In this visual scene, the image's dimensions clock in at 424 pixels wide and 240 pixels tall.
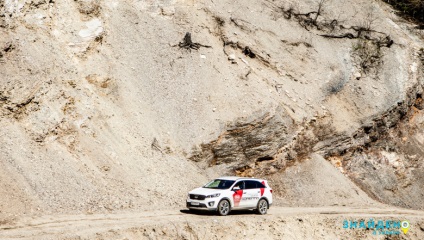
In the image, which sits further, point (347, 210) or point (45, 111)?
point (347, 210)

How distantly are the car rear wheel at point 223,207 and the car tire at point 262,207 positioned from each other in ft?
5.11

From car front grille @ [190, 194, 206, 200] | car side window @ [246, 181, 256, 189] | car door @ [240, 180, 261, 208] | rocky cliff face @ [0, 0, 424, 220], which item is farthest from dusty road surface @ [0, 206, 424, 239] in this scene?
rocky cliff face @ [0, 0, 424, 220]

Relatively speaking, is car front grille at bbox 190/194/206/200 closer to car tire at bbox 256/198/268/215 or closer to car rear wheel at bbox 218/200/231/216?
car rear wheel at bbox 218/200/231/216

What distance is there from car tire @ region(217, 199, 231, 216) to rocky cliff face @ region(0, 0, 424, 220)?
2668 millimetres

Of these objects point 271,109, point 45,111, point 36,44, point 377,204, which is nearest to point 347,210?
point 377,204

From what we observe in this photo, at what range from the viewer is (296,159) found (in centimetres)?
2562

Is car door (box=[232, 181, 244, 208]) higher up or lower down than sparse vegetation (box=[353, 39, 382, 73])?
lower down

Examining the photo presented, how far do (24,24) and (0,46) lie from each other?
238cm

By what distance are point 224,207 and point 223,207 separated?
49 mm

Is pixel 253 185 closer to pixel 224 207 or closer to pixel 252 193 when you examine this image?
pixel 252 193

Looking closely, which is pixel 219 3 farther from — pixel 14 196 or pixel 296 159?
pixel 14 196

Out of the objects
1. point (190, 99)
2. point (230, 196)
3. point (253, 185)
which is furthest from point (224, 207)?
point (190, 99)

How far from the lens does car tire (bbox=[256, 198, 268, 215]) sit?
19.7 meters

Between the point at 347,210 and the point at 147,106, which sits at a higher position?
the point at 147,106
